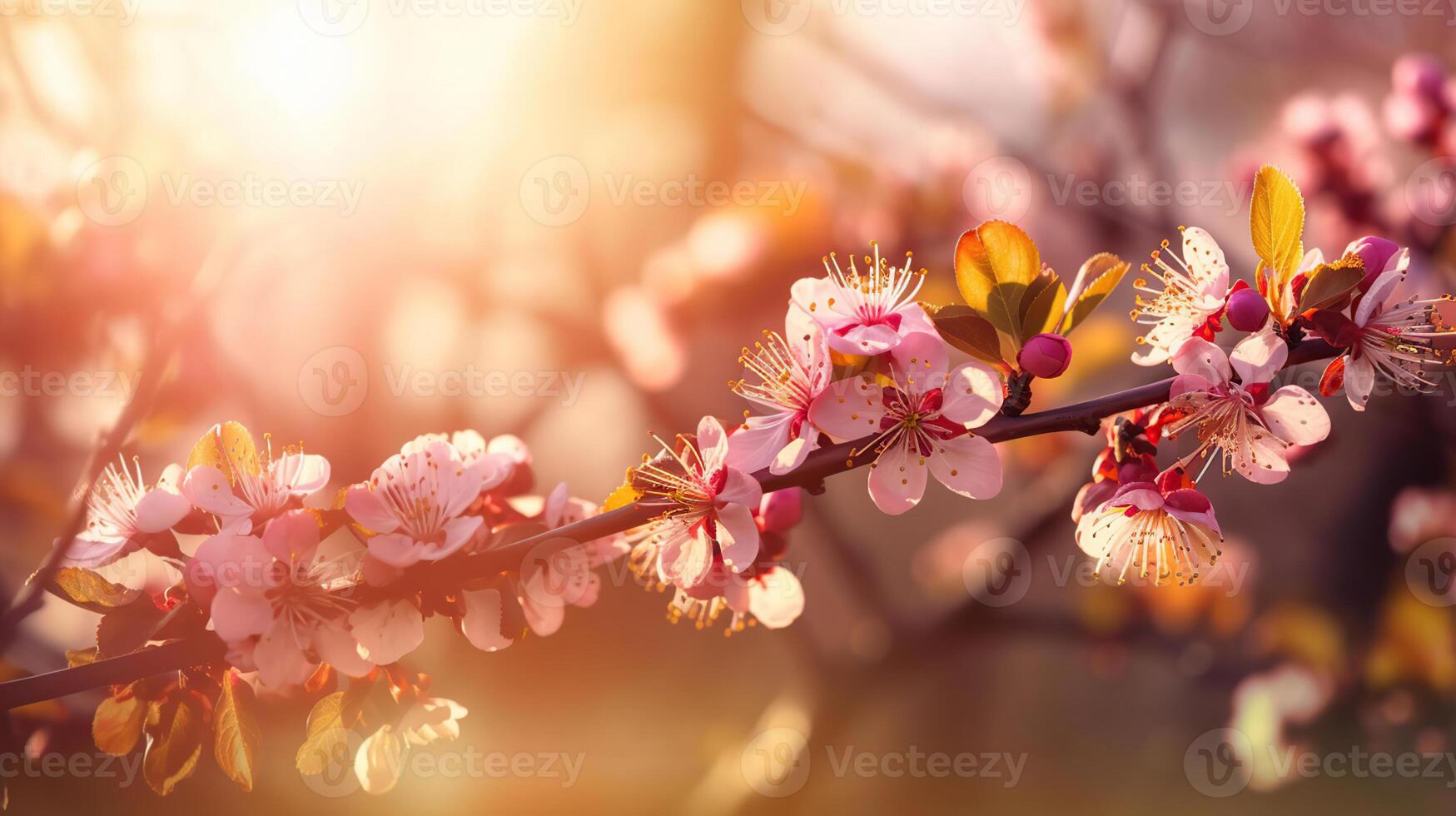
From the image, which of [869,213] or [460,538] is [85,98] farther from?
[869,213]

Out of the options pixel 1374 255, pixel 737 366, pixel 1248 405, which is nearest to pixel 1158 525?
pixel 1248 405

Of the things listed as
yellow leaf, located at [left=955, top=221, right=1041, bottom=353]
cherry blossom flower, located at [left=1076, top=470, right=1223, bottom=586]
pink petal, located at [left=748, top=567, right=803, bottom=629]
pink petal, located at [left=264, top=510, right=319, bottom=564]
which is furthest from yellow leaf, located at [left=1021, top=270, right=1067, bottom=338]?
pink petal, located at [left=264, top=510, right=319, bottom=564]

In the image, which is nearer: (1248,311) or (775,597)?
(1248,311)

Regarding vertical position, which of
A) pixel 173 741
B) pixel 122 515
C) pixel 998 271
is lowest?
pixel 173 741

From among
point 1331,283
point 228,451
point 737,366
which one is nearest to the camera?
point 1331,283

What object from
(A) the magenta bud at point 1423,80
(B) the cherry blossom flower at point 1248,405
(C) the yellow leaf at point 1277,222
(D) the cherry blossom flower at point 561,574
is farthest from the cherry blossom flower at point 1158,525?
(A) the magenta bud at point 1423,80

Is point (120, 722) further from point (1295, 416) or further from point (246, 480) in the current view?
point (1295, 416)
